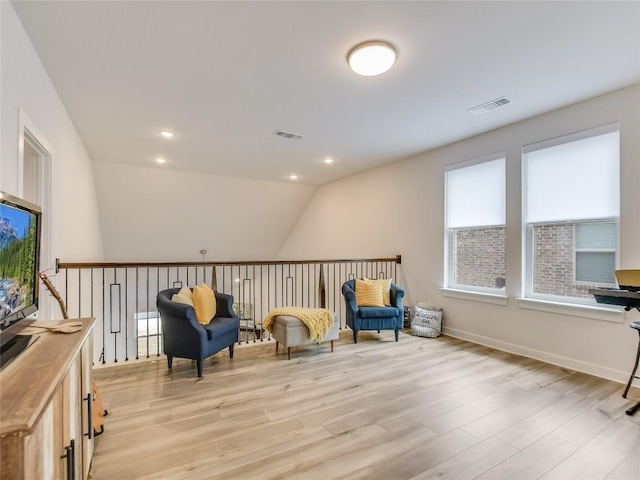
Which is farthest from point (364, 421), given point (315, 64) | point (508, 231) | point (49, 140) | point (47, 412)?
point (49, 140)

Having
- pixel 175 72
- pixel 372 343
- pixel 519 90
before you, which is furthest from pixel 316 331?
pixel 519 90

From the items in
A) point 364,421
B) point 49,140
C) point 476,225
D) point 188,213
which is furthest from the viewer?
point 188,213

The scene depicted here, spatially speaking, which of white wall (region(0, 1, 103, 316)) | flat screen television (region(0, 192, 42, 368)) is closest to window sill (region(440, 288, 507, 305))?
flat screen television (region(0, 192, 42, 368))

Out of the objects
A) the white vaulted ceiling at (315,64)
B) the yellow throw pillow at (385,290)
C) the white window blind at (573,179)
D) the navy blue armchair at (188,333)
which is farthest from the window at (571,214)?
the navy blue armchair at (188,333)

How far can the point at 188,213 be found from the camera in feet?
22.9

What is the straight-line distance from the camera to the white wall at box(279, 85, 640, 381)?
3092 mm

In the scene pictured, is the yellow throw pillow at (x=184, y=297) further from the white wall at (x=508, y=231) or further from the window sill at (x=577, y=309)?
the window sill at (x=577, y=309)

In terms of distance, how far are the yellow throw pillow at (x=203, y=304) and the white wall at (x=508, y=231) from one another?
3.21 metres

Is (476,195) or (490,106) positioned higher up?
(490,106)

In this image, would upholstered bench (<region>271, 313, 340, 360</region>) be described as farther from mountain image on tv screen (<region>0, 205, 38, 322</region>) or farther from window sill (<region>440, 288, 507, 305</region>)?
mountain image on tv screen (<region>0, 205, 38, 322</region>)

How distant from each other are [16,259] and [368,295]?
12.8 ft

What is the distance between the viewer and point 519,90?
10.3 feet

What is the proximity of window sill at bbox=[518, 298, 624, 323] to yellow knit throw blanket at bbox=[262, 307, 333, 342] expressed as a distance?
233 centimetres

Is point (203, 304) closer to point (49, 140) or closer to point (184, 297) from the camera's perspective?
point (184, 297)
